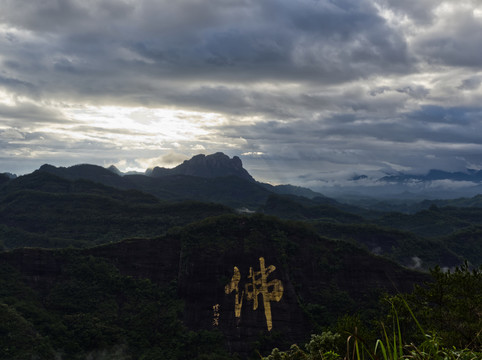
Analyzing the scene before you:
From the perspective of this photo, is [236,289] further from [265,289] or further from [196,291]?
[196,291]

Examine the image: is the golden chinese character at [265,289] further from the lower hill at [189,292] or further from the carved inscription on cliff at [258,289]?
the lower hill at [189,292]

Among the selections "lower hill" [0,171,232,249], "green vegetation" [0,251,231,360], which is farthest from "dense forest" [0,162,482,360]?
"lower hill" [0,171,232,249]

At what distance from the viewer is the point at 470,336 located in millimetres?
18453

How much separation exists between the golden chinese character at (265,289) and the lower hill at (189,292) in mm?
198

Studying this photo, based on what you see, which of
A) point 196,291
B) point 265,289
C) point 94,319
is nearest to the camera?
point 94,319

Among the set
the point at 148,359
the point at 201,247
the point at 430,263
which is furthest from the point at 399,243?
the point at 148,359

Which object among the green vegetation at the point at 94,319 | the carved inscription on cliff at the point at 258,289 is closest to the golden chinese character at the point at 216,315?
the green vegetation at the point at 94,319

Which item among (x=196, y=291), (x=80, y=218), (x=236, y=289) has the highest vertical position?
(x=80, y=218)

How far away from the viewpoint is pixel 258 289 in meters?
64.8

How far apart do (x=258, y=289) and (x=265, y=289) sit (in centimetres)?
137

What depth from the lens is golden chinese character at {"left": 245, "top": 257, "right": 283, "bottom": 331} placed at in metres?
61.4

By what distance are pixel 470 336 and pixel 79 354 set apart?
51196 mm

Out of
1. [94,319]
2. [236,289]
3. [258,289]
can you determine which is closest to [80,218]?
[94,319]

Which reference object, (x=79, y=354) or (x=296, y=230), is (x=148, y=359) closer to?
(x=79, y=354)
